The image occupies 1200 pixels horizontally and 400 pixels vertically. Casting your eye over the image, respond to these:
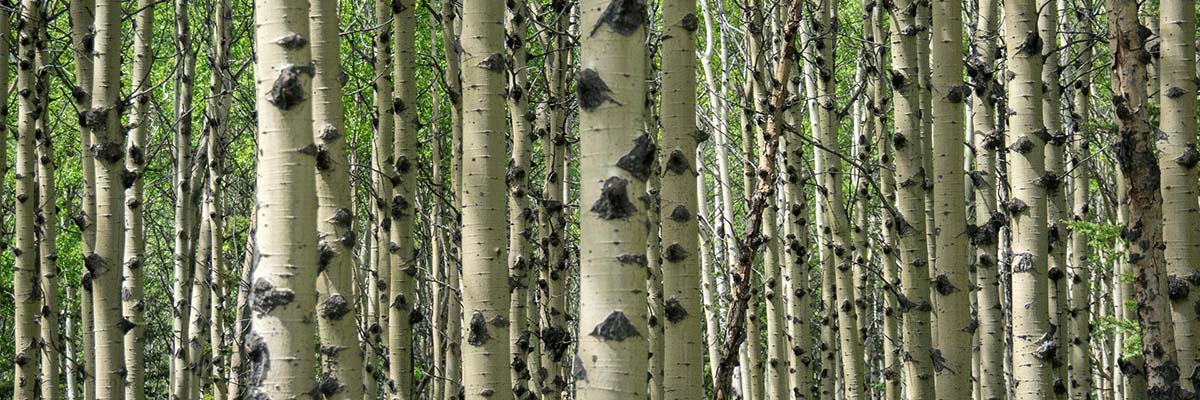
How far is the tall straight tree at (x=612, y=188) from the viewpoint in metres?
3.17

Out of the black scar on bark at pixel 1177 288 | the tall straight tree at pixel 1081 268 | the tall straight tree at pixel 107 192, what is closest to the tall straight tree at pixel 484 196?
the tall straight tree at pixel 107 192

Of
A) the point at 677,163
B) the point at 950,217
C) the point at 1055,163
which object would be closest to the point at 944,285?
the point at 950,217

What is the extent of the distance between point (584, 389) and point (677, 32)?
6.98 ft

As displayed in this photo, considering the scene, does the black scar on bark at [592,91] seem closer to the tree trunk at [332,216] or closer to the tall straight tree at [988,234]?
the tree trunk at [332,216]

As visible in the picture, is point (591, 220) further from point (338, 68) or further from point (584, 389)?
point (338, 68)

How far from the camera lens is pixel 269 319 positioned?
3.48 metres

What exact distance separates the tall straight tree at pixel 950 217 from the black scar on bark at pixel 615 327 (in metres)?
3.14

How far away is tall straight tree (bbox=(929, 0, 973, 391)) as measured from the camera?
5.93m

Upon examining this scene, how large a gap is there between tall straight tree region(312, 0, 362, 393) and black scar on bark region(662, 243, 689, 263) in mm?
1393

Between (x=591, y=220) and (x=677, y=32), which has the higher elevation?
(x=677, y=32)

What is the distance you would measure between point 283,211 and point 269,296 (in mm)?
263

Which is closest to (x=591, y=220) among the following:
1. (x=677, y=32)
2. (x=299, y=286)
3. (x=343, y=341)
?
(x=299, y=286)

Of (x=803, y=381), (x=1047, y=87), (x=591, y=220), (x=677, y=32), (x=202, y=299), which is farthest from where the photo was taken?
(x=202, y=299)

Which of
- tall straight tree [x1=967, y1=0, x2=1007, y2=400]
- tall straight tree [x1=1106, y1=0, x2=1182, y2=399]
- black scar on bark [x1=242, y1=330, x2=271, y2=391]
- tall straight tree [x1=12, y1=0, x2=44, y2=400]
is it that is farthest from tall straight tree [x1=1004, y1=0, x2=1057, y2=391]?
tall straight tree [x1=12, y1=0, x2=44, y2=400]
